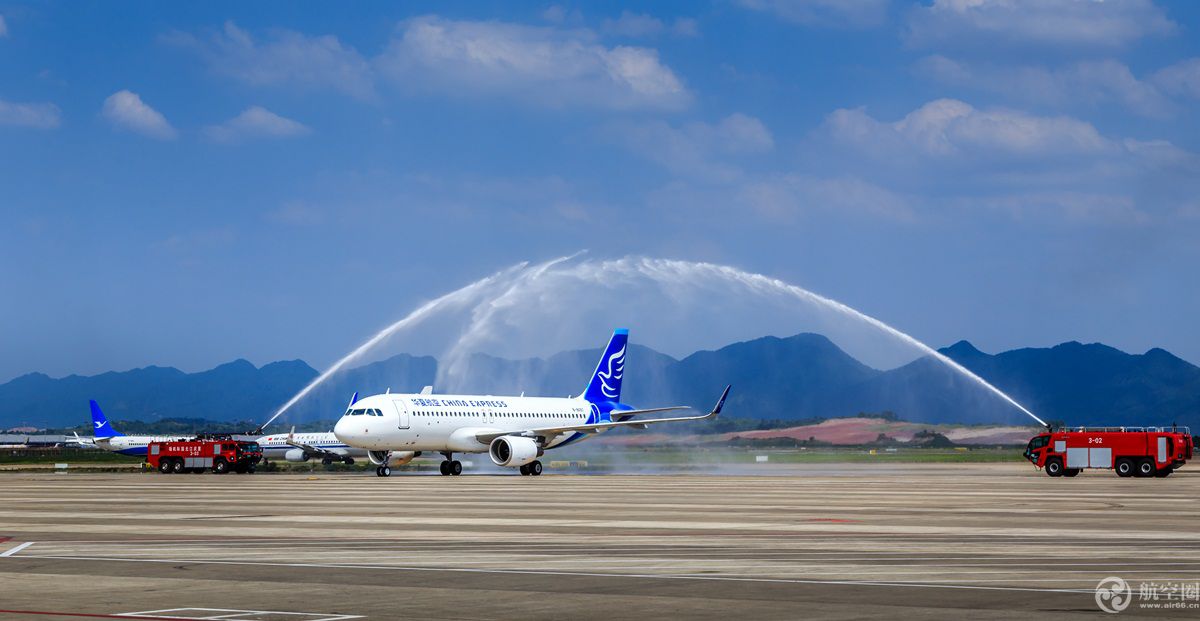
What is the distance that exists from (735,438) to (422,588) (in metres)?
99.7

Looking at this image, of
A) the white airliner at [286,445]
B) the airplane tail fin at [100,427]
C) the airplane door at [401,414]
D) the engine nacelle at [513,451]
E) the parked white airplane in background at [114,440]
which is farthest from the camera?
the airplane tail fin at [100,427]

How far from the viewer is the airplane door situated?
78.9m

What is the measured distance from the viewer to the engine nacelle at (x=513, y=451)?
8106cm

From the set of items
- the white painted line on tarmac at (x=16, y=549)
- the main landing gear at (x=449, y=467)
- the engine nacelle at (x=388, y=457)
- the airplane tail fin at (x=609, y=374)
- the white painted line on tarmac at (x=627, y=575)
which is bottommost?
the white painted line on tarmac at (x=16, y=549)

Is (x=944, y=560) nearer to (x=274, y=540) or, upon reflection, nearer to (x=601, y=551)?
(x=601, y=551)

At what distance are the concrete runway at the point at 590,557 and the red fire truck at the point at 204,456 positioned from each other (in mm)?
48197

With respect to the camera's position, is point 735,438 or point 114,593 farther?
point 735,438

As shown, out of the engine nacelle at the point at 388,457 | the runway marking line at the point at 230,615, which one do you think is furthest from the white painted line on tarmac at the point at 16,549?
the engine nacelle at the point at 388,457

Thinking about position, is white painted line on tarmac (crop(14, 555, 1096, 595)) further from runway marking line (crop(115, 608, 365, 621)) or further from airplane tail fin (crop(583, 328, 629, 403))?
airplane tail fin (crop(583, 328, 629, 403))

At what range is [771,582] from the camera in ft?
63.3

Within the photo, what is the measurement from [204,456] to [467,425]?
70.5 ft

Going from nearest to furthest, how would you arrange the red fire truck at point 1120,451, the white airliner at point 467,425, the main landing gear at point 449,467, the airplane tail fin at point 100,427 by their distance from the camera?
1. the red fire truck at point 1120,451
2. the white airliner at point 467,425
3. the main landing gear at point 449,467
4. the airplane tail fin at point 100,427

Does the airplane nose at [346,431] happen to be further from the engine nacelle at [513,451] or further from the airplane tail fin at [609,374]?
the airplane tail fin at [609,374]

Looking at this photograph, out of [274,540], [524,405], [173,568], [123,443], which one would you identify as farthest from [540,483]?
[123,443]
